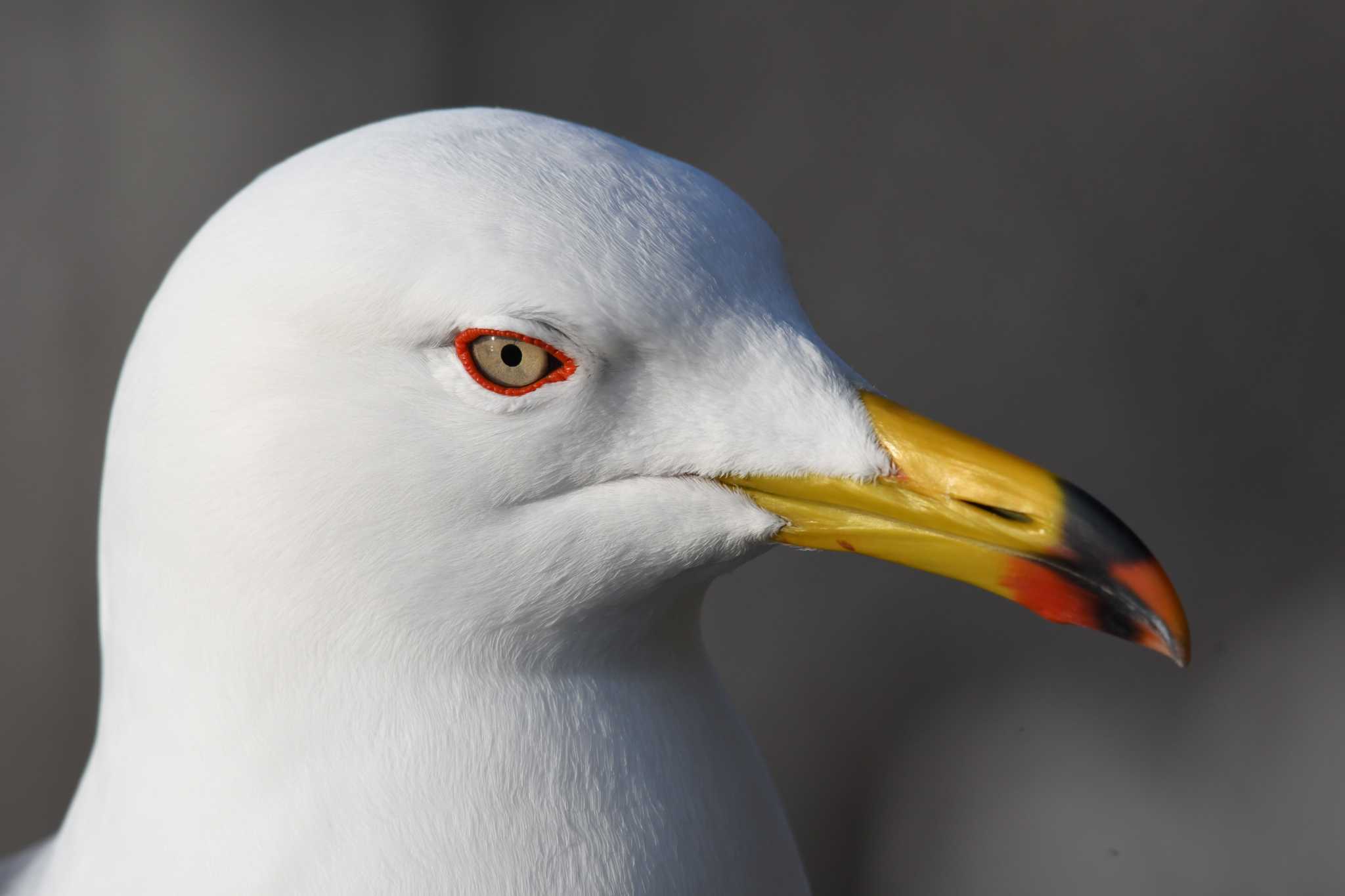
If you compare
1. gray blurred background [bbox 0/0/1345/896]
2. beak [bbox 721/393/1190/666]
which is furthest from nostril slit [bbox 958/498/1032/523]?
gray blurred background [bbox 0/0/1345/896]

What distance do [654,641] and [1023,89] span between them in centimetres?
146

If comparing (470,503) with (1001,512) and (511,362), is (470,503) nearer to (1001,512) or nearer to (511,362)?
(511,362)

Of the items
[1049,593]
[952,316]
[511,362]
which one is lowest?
[1049,593]

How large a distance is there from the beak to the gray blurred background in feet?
4.29

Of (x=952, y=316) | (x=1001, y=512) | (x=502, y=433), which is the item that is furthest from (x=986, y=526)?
(x=952, y=316)

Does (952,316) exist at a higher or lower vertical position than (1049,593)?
higher

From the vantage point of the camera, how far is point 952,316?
2023 millimetres

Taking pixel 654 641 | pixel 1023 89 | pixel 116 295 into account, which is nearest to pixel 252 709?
pixel 654 641

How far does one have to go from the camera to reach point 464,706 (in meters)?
0.74

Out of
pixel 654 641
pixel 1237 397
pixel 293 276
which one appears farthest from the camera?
pixel 1237 397

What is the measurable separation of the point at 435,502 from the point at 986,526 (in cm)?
29

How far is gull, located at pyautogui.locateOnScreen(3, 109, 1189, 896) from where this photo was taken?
0.68m

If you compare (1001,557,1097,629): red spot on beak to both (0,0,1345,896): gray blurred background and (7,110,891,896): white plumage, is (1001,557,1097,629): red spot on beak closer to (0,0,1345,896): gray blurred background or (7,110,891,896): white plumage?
(7,110,891,896): white plumage

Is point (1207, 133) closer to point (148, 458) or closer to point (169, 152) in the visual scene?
point (169, 152)
